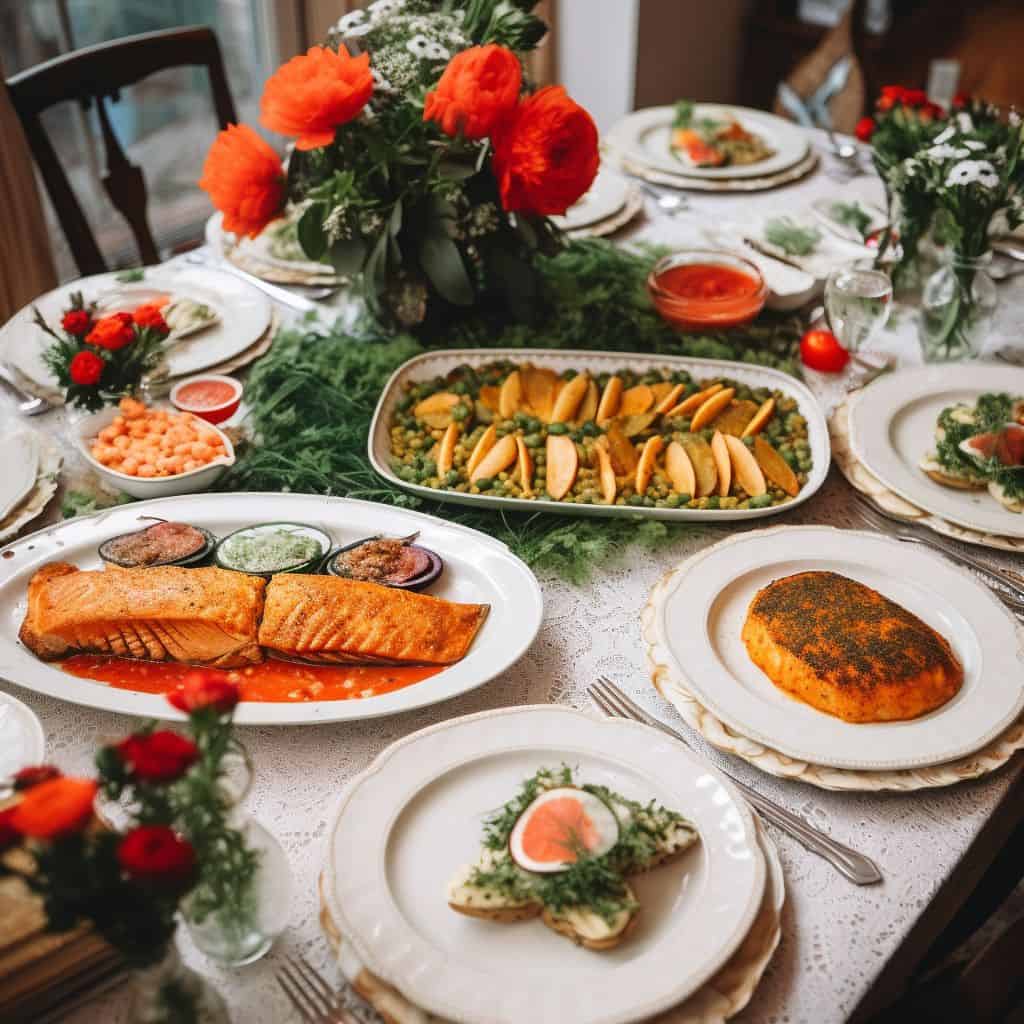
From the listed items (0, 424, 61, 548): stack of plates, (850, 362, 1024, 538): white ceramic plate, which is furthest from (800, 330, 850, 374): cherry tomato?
(0, 424, 61, 548): stack of plates

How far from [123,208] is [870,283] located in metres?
2.35

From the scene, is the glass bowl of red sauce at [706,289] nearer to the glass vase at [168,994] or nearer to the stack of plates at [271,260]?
the stack of plates at [271,260]

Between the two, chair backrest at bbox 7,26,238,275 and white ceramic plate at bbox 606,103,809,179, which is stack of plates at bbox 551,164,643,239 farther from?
chair backrest at bbox 7,26,238,275

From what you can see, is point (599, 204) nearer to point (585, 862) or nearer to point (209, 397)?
point (209, 397)

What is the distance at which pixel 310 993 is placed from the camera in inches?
47.4

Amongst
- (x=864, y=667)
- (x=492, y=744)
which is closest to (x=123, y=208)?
(x=492, y=744)

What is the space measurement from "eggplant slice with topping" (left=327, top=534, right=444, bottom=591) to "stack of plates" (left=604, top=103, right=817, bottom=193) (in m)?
2.05

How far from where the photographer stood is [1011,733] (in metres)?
1.50

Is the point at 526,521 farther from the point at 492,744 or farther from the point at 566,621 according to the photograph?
the point at 492,744

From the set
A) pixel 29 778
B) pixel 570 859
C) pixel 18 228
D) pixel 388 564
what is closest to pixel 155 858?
pixel 29 778

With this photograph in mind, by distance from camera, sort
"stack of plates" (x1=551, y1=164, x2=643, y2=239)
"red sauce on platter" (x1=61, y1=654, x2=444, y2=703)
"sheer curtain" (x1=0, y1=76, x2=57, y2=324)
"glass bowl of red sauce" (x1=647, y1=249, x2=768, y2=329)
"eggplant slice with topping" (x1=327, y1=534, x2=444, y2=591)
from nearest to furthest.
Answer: "red sauce on platter" (x1=61, y1=654, x2=444, y2=703)
"eggplant slice with topping" (x1=327, y1=534, x2=444, y2=591)
"glass bowl of red sauce" (x1=647, y1=249, x2=768, y2=329)
"stack of plates" (x1=551, y1=164, x2=643, y2=239)
"sheer curtain" (x1=0, y1=76, x2=57, y2=324)

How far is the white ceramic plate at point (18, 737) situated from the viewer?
1.41 metres

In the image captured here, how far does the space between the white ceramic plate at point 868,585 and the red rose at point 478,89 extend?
1035mm

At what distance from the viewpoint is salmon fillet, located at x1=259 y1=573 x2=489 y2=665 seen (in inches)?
63.7
